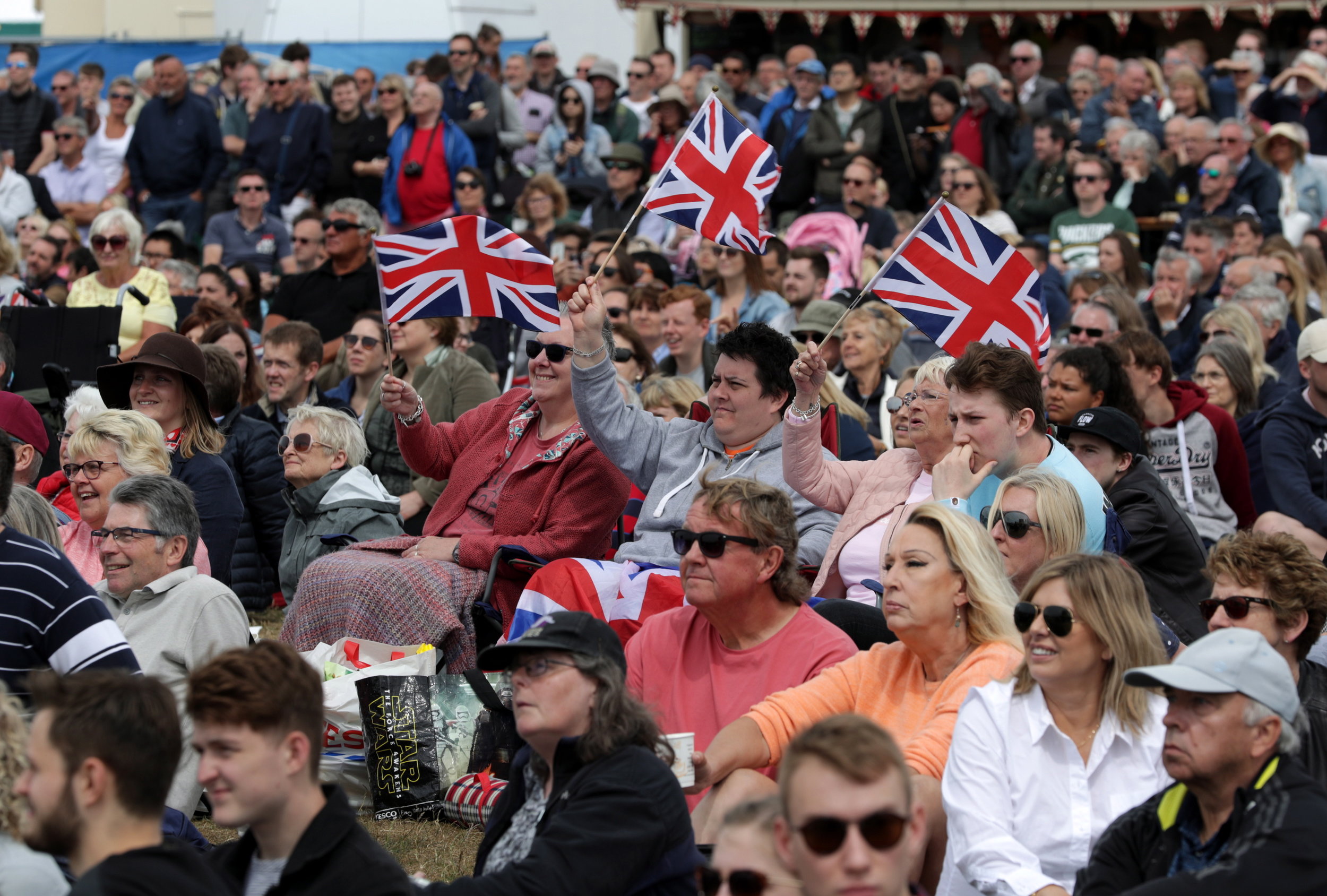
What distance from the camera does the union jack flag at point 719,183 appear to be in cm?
723

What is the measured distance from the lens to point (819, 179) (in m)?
13.7

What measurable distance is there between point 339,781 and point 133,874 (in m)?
3.01

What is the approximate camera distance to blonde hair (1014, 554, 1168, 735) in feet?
13.4

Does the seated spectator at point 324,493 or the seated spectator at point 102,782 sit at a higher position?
the seated spectator at point 102,782

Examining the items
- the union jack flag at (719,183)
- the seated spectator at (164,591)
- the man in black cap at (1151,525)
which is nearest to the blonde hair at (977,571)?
the man in black cap at (1151,525)

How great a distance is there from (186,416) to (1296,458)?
5355mm

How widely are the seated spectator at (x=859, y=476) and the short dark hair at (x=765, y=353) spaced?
126 mm

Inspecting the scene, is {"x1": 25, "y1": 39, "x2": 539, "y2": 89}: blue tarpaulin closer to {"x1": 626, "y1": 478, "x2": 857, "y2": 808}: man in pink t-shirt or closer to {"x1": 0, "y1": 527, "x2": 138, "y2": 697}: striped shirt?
{"x1": 626, "y1": 478, "x2": 857, "y2": 808}: man in pink t-shirt

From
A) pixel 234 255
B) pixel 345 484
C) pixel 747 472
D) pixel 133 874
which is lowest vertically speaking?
pixel 234 255

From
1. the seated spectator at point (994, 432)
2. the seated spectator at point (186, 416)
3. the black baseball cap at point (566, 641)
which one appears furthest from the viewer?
the seated spectator at point (186, 416)

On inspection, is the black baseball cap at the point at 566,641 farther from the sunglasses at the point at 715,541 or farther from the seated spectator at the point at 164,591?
the seated spectator at the point at 164,591

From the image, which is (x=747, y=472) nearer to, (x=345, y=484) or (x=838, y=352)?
(x=345, y=484)

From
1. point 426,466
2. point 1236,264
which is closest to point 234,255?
point 426,466

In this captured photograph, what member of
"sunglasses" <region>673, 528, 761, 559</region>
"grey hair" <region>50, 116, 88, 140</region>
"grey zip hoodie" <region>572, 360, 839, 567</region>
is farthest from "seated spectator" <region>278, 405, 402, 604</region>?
"grey hair" <region>50, 116, 88, 140</region>
